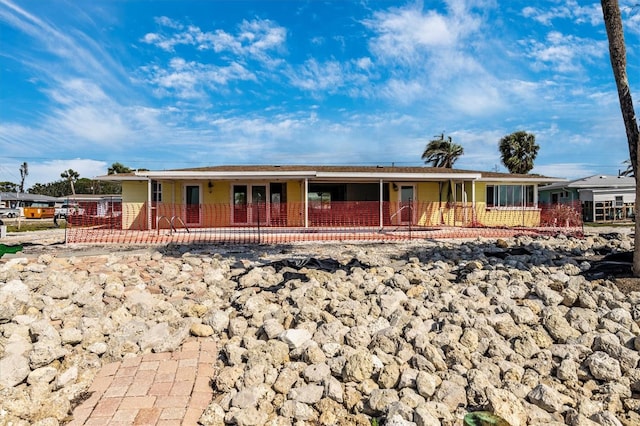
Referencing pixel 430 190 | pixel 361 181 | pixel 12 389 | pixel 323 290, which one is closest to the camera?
pixel 12 389

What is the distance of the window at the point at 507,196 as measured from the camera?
64.0 feet

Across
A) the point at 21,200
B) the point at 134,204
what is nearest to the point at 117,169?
the point at 21,200

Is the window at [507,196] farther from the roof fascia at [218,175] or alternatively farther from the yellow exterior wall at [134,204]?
the yellow exterior wall at [134,204]

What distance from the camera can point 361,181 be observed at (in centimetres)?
1761

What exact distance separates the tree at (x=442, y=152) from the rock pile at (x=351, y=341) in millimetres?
29055

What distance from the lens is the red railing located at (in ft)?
49.8

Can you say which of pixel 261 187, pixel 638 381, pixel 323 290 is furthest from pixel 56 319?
pixel 261 187

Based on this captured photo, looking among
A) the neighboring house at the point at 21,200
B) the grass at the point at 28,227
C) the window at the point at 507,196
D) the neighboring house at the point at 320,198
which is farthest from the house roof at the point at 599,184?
the neighboring house at the point at 21,200

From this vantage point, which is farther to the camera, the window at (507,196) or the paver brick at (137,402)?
the window at (507,196)

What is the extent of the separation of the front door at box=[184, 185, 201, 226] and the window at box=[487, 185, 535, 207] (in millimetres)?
13662

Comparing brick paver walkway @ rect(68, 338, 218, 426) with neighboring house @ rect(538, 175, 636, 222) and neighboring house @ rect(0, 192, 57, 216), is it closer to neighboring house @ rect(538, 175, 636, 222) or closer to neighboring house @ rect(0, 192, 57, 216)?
neighboring house @ rect(538, 175, 636, 222)

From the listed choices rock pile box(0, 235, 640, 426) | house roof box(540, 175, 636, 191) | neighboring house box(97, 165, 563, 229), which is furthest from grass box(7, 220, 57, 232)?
house roof box(540, 175, 636, 191)

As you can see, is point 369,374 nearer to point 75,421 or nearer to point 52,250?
point 75,421

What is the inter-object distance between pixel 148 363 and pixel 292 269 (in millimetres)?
3192
